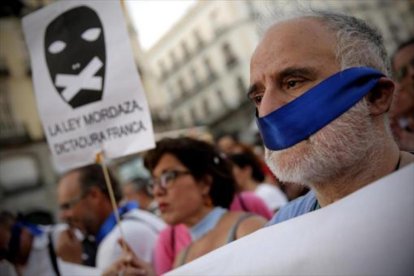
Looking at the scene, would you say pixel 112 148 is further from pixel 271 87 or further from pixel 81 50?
pixel 271 87

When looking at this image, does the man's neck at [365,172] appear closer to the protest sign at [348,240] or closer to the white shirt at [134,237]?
the protest sign at [348,240]

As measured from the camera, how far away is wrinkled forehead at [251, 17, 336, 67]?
1.07m

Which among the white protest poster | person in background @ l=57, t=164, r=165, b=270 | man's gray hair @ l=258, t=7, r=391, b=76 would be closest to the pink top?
person in background @ l=57, t=164, r=165, b=270

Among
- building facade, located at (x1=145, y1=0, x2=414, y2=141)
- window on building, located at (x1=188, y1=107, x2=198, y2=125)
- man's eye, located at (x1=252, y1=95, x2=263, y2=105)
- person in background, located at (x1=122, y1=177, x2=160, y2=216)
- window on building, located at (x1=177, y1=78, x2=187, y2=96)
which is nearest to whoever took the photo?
man's eye, located at (x1=252, y1=95, x2=263, y2=105)

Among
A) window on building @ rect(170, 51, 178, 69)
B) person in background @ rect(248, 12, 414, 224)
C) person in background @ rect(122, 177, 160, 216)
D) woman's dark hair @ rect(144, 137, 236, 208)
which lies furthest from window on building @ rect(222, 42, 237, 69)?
person in background @ rect(122, 177, 160, 216)

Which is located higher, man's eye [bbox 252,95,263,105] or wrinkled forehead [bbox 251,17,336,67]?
wrinkled forehead [bbox 251,17,336,67]

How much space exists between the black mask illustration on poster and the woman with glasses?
0.49 m

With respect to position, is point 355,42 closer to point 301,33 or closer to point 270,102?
point 301,33

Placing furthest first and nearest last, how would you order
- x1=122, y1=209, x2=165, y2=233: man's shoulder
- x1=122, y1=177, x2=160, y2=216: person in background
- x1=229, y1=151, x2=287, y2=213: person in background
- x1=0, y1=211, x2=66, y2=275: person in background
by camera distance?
1. x1=122, y1=177, x2=160, y2=216: person in background
2. x1=229, y1=151, x2=287, y2=213: person in background
3. x1=122, y1=209, x2=165, y2=233: man's shoulder
4. x1=0, y1=211, x2=66, y2=275: person in background

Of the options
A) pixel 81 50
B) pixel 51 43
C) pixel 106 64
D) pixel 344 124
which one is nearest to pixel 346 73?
pixel 344 124

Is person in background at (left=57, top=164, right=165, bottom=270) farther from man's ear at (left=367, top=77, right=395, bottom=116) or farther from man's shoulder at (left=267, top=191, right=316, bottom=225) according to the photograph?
man's ear at (left=367, top=77, right=395, bottom=116)

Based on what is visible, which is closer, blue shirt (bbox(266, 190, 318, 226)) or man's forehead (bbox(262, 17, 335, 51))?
man's forehead (bbox(262, 17, 335, 51))

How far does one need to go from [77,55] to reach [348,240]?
1.29m

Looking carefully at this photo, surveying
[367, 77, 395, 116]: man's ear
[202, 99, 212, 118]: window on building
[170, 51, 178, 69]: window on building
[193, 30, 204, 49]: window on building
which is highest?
[193, 30, 204, 49]: window on building
